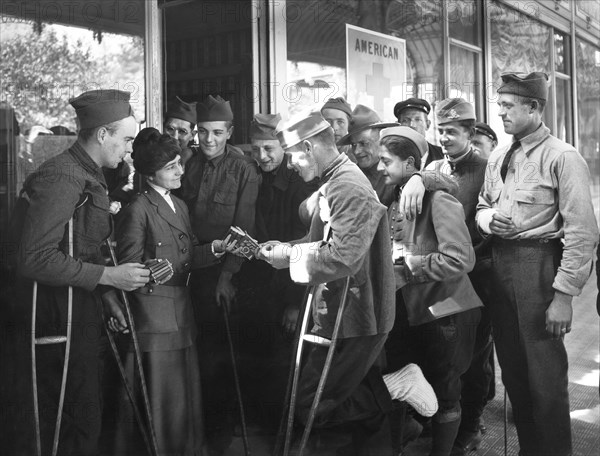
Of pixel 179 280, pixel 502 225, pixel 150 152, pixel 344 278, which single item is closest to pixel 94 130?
pixel 150 152

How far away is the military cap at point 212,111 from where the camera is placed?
3.10m

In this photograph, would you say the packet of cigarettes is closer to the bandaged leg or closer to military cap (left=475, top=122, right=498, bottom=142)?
the bandaged leg

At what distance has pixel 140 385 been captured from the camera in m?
2.74

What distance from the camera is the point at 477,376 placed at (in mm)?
3684

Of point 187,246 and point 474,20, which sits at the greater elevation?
point 474,20

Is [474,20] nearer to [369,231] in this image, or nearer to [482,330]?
[482,330]

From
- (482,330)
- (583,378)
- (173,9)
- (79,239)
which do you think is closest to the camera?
(79,239)

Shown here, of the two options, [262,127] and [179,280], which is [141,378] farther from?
[262,127]

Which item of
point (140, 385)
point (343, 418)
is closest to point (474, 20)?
point (343, 418)

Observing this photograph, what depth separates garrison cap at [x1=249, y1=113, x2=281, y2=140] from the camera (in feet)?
10.8

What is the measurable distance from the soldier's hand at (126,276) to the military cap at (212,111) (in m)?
0.74

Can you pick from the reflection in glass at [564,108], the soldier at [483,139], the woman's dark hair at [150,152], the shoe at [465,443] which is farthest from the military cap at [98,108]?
the reflection in glass at [564,108]

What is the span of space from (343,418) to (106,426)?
870mm

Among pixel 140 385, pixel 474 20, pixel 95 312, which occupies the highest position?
pixel 474 20
